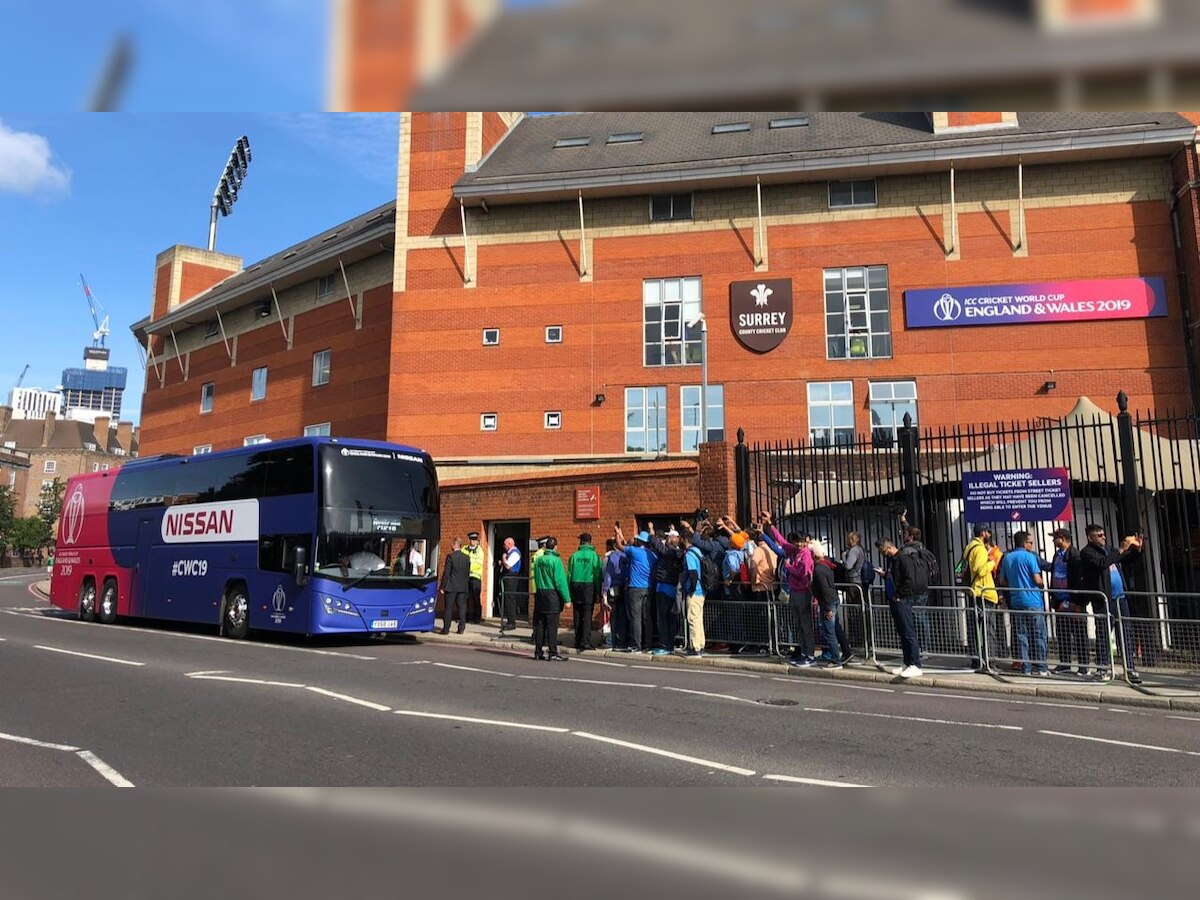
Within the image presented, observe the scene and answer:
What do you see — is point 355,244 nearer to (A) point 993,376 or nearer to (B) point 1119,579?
(A) point 993,376

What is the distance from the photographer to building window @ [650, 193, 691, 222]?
1083 inches

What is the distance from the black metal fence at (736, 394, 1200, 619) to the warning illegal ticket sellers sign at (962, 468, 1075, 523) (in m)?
0.27

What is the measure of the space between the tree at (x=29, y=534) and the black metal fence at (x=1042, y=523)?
80664 mm

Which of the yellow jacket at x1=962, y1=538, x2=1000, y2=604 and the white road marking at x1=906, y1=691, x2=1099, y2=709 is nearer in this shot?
the white road marking at x1=906, y1=691, x2=1099, y2=709

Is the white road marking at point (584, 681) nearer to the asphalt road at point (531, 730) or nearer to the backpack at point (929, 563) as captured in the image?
the asphalt road at point (531, 730)

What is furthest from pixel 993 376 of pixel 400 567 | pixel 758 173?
pixel 400 567

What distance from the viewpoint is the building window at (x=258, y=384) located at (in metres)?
36.7

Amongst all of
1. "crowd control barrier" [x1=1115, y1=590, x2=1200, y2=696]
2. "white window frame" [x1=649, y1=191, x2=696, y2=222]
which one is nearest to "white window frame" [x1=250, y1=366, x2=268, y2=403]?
"white window frame" [x1=649, y1=191, x2=696, y2=222]

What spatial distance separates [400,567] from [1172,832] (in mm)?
12559

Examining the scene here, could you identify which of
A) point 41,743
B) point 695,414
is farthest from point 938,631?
point 695,414

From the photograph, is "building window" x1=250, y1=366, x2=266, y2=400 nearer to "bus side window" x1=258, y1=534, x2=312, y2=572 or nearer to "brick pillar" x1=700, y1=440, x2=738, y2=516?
"bus side window" x1=258, y1=534, x2=312, y2=572

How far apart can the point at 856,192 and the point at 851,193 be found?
0.16 metres

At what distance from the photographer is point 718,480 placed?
1673 centimetres

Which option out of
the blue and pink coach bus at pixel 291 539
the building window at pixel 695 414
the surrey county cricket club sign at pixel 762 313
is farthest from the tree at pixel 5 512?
the surrey county cricket club sign at pixel 762 313
